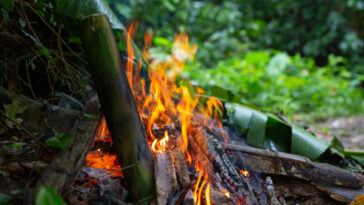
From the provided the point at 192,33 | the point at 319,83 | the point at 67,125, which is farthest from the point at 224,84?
the point at 67,125

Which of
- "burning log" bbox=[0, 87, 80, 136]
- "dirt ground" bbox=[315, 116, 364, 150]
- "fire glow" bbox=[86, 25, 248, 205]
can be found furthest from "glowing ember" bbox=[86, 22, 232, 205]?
"dirt ground" bbox=[315, 116, 364, 150]

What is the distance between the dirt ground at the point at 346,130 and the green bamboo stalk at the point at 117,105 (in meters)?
3.57

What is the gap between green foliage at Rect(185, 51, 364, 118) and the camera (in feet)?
20.8

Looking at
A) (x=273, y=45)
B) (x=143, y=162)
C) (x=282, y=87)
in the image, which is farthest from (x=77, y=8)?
(x=273, y=45)

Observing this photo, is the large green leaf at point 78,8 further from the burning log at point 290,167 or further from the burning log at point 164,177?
the burning log at point 290,167

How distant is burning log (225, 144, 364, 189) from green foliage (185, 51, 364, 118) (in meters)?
3.54

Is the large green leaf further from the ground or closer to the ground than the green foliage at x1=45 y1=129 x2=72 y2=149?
further from the ground

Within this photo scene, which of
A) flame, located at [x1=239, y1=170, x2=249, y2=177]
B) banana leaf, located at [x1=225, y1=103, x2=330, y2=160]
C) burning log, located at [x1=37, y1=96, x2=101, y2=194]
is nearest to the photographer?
burning log, located at [x1=37, y1=96, x2=101, y2=194]

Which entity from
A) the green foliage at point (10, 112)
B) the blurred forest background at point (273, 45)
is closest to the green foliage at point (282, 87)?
the blurred forest background at point (273, 45)

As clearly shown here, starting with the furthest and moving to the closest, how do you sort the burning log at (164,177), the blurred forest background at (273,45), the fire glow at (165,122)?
the blurred forest background at (273,45) < the fire glow at (165,122) < the burning log at (164,177)

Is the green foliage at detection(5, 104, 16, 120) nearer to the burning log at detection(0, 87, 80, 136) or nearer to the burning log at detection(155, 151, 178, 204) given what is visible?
the burning log at detection(0, 87, 80, 136)

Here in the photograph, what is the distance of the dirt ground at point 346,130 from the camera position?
4.72 meters

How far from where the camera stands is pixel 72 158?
170 centimetres

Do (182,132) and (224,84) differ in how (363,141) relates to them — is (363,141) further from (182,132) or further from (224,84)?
(182,132)
